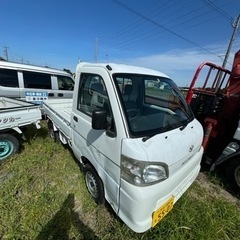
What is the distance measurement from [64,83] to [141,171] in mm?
Answer: 6173

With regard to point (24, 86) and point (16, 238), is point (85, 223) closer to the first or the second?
point (16, 238)

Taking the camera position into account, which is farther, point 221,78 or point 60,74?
point 60,74

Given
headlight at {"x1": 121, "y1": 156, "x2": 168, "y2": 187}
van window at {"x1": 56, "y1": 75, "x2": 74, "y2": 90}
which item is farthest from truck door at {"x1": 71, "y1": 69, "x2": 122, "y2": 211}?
van window at {"x1": 56, "y1": 75, "x2": 74, "y2": 90}

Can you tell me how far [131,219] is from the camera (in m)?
1.64

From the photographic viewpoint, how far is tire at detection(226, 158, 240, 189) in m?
2.93

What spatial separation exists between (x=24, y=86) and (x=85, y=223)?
514 centimetres

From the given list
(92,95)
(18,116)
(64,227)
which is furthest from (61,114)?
(64,227)

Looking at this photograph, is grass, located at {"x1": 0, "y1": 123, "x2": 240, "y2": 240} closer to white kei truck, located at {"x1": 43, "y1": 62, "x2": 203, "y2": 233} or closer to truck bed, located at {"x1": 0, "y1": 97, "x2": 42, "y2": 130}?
white kei truck, located at {"x1": 43, "y1": 62, "x2": 203, "y2": 233}

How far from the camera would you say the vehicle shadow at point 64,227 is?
2021mm

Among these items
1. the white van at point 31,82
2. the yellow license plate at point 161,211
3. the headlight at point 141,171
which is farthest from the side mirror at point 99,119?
the white van at point 31,82

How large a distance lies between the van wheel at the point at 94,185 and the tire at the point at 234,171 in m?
2.38

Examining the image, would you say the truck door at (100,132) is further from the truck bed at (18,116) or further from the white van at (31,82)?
the white van at (31,82)

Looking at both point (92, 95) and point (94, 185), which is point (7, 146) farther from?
point (92, 95)

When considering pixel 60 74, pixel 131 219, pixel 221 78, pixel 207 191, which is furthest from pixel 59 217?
pixel 60 74
